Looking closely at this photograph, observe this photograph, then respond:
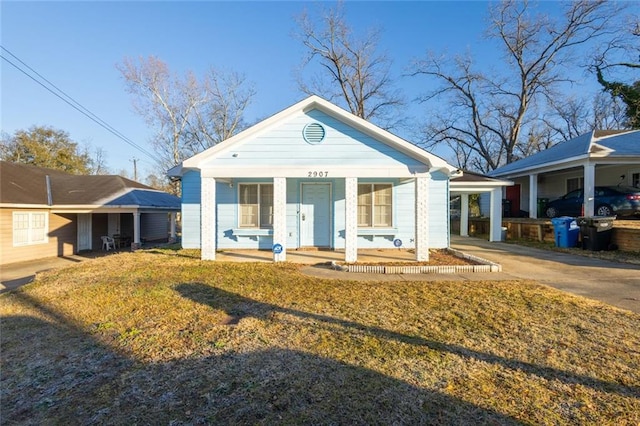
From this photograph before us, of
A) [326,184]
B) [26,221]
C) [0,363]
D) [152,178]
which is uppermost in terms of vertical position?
[152,178]

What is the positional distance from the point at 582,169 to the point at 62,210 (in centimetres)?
2667

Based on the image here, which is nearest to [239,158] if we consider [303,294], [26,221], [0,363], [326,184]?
[326,184]

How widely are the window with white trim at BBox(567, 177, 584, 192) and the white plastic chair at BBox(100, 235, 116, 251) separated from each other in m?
26.2

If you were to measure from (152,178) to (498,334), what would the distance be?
50.5 m

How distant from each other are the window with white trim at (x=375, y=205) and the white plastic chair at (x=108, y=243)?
14.8 m

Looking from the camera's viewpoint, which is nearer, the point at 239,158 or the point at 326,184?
the point at 239,158

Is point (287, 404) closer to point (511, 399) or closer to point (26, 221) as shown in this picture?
point (511, 399)

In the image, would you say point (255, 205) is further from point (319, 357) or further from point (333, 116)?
point (319, 357)

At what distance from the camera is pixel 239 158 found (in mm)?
9180

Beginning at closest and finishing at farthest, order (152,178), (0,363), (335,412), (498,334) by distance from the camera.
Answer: (335,412) → (0,363) → (498,334) → (152,178)

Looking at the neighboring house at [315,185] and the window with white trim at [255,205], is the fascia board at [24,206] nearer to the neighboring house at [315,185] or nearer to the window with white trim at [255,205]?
the neighboring house at [315,185]

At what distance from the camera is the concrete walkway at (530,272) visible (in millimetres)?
6246

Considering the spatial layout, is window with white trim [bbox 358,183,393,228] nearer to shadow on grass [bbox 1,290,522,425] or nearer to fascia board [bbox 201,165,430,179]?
fascia board [bbox 201,165,430,179]

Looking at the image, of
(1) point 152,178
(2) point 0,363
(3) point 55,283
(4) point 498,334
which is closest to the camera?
(2) point 0,363
